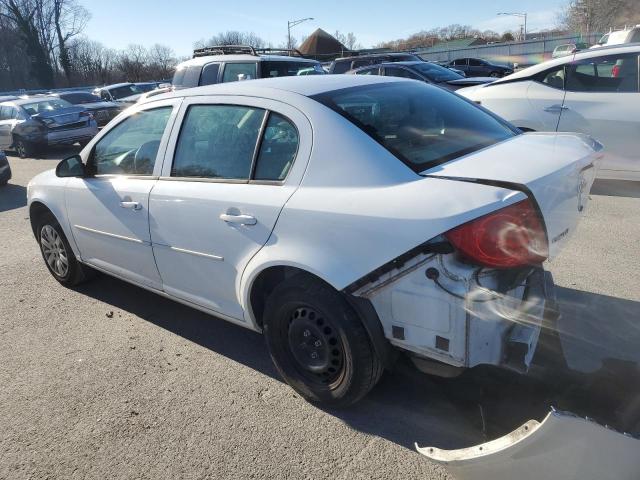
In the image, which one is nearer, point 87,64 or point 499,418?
point 499,418

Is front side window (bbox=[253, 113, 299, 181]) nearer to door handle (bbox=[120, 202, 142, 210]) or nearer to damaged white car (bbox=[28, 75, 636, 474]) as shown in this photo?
damaged white car (bbox=[28, 75, 636, 474])

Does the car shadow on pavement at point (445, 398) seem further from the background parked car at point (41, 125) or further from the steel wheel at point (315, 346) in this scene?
the background parked car at point (41, 125)

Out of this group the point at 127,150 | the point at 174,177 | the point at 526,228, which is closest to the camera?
the point at 526,228

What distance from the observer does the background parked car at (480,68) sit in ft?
84.7

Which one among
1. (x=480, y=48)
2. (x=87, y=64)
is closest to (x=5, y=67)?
(x=87, y=64)

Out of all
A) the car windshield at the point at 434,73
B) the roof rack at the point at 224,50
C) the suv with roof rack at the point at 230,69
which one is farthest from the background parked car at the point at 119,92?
the car windshield at the point at 434,73

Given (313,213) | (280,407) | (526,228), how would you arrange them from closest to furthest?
(526,228) → (313,213) → (280,407)

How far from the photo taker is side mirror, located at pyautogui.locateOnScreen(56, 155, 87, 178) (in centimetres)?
382

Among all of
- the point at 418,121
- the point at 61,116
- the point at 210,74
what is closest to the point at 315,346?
the point at 418,121

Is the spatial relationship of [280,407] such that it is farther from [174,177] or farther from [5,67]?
[5,67]

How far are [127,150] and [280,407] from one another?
218 centimetres

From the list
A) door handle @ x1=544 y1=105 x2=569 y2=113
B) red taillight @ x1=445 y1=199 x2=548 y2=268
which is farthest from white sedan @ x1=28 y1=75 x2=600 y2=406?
door handle @ x1=544 y1=105 x2=569 y2=113

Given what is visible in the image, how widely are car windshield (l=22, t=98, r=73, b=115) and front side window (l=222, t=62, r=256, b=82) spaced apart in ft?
21.7

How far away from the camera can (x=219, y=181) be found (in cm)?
295
